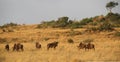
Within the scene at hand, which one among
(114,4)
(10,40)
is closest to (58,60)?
(10,40)

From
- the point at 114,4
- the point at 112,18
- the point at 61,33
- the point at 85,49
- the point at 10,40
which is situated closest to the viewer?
the point at 85,49

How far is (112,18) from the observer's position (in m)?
64.8

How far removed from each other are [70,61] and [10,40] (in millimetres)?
24592

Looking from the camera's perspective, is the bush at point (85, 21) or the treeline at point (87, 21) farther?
the bush at point (85, 21)

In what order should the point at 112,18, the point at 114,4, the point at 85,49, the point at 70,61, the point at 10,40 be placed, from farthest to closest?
the point at 114,4, the point at 112,18, the point at 10,40, the point at 85,49, the point at 70,61

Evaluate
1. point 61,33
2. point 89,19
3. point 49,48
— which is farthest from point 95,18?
point 49,48

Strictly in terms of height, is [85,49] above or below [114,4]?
below

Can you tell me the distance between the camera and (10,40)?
41281 mm

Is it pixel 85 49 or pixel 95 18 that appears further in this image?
pixel 95 18

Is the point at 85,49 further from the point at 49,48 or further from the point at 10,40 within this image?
the point at 10,40

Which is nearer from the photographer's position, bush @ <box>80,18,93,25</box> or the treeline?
the treeline

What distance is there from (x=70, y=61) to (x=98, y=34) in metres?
26.5

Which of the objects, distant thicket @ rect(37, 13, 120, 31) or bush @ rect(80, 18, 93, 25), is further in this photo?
bush @ rect(80, 18, 93, 25)

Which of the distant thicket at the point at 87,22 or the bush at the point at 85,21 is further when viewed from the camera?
the bush at the point at 85,21
